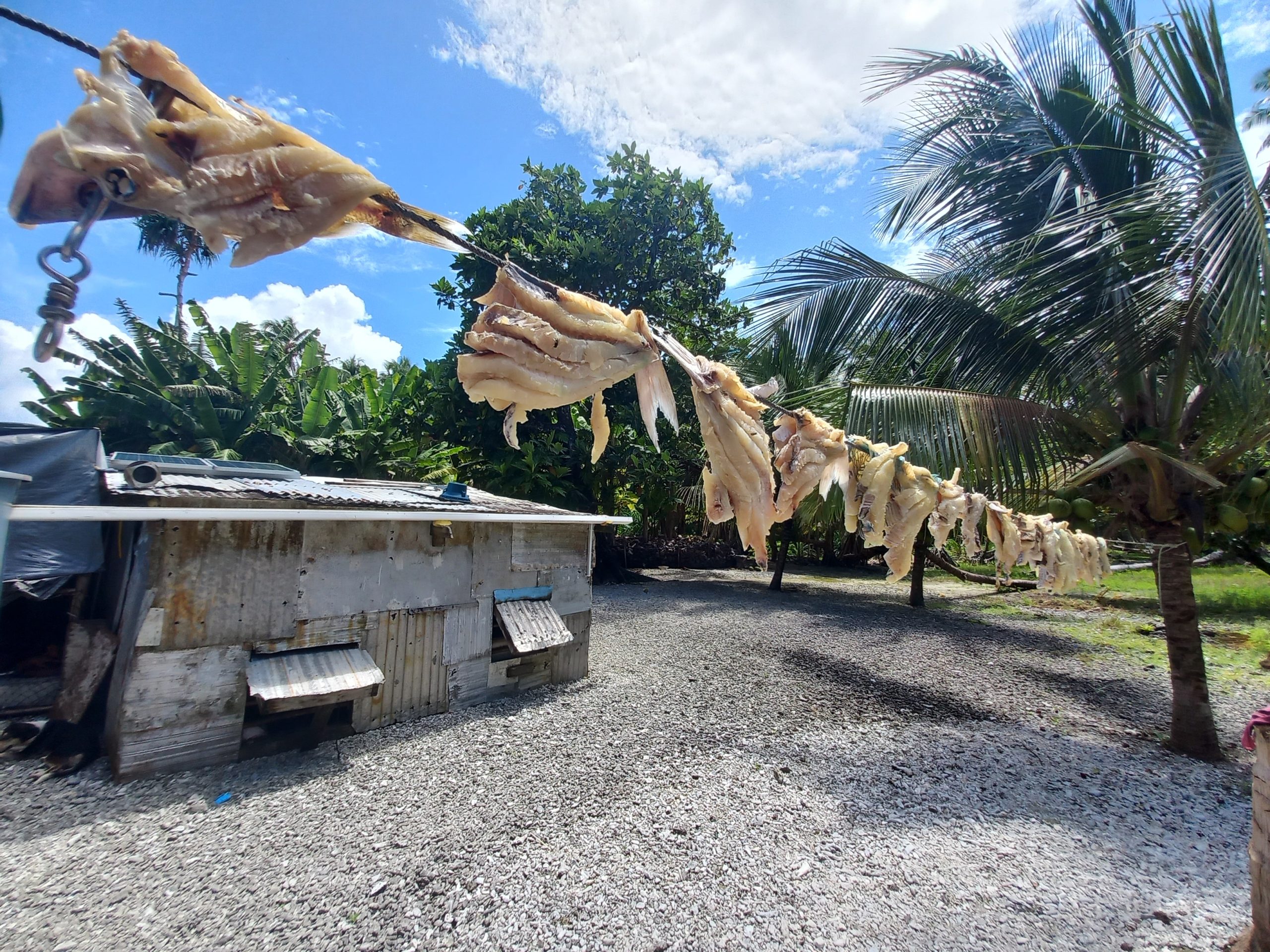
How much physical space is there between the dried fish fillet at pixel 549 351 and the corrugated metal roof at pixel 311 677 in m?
4.90

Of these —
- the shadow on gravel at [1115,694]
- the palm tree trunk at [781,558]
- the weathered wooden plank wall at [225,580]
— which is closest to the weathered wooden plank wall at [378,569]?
the weathered wooden plank wall at [225,580]

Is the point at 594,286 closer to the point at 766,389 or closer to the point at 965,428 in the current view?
the point at 965,428

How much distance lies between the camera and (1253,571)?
20797mm

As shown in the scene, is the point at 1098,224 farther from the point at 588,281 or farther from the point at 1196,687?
the point at 588,281

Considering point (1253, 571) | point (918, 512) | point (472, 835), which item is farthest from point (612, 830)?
point (1253, 571)

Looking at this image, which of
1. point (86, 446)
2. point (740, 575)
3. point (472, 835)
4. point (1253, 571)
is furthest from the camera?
point (740, 575)

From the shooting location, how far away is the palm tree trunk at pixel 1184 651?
610 centimetres

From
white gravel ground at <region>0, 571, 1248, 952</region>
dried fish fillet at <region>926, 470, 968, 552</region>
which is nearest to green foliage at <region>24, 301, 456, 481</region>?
white gravel ground at <region>0, 571, 1248, 952</region>

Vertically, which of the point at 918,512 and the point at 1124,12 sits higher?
the point at 1124,12

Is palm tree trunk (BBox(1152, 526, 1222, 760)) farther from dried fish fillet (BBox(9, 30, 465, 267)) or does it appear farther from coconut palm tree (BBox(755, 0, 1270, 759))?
dried fish fillet (BBox(9, 30, 465, 267))

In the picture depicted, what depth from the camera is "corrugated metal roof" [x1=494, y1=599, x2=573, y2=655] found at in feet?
24.7

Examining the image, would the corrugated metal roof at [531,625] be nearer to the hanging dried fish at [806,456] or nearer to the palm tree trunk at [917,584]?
the hanging dried fish at [806,456]

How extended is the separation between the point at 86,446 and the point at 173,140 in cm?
756

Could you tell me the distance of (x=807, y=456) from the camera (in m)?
3.01
